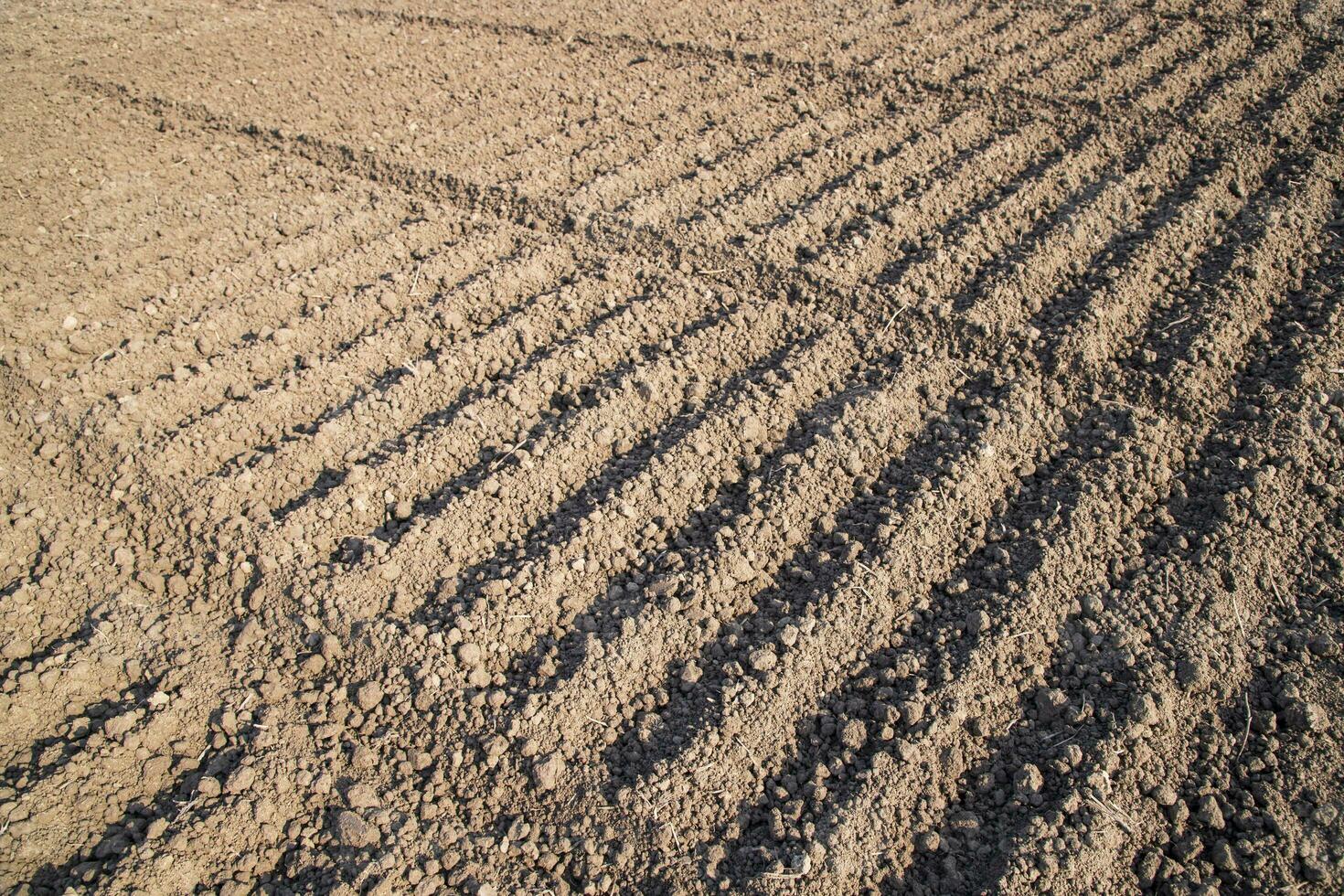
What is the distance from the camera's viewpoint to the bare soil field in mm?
2566

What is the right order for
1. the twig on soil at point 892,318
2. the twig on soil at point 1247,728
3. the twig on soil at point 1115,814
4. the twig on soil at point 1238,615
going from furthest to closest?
the twig on soil at point 892,318 < the twig on soil at point 1238,615 < the twig on soil at point 1247,728 < the twig on soil at point 1115,814

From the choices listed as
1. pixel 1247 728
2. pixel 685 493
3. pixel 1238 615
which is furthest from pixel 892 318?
pixel 1247 728

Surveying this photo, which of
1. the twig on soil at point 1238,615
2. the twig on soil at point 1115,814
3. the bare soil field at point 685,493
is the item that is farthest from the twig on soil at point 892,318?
the twig on soil at point 1115,814

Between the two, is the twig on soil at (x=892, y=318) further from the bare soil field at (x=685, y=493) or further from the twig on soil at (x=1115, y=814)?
the twig on soil at (x=1115, y=814)

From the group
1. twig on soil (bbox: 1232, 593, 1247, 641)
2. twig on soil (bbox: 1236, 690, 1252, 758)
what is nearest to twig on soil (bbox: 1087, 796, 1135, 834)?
twig on soil (bbox: 1236, 690, 1252, 758)

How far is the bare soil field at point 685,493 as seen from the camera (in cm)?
257

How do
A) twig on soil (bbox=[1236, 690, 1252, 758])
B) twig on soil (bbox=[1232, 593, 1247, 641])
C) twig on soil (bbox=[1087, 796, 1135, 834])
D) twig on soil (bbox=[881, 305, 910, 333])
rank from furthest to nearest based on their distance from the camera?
1. twig on soil (bbox=[881, 305, 910, 333])
2. twig on soil (bbox=[1232, 593, 1247, 641])
3. twig on soil (bbox=[1236, 690, 1252, 758])
4. twig on soil (bbox=[1087, 796, 1135, 834])

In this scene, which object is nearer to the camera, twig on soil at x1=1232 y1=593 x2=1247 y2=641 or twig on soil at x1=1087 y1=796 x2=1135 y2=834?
twig on soil at x1=1087 y1=796 x2=1135 y2=834

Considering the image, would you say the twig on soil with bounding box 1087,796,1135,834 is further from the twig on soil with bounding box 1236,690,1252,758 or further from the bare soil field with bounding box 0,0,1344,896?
the twig on soil with bounding box 1236,690,1252,758

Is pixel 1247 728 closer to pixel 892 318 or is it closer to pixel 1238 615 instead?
pixel 1238 615

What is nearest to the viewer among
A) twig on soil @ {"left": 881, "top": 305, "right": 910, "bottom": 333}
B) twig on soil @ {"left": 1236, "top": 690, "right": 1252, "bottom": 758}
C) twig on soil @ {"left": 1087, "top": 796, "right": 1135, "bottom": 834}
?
twig on soil @ {"left": 1087, "top": 796, "right": 1135, "bottom": 834}

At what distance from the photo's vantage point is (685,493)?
350 centimetres

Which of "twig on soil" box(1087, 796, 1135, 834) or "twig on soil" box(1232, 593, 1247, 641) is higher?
"twig on soil" box(1232, 593, 1247, 641)

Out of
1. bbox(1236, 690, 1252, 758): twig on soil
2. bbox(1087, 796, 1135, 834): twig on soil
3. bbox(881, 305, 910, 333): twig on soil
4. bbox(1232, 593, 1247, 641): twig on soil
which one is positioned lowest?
bbox(1087, 796, 1135, 834): twig on soil
